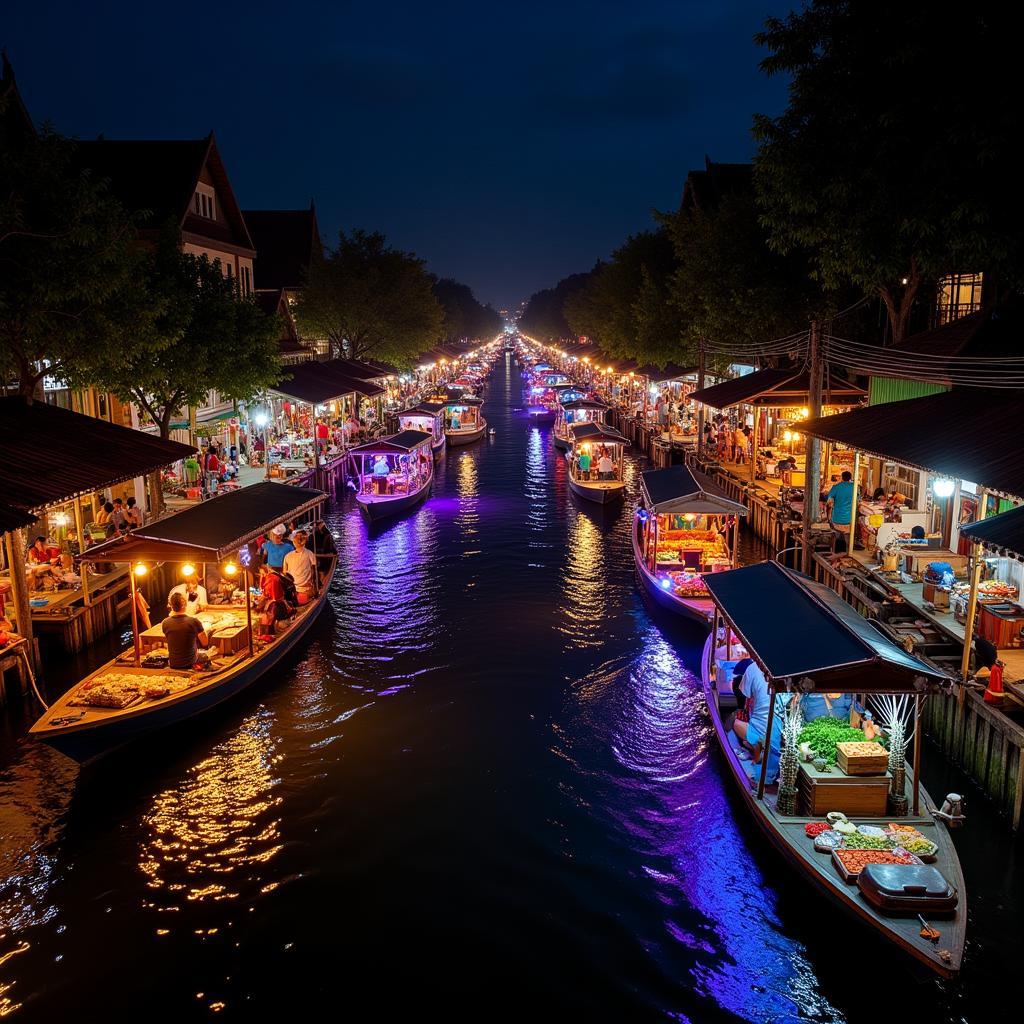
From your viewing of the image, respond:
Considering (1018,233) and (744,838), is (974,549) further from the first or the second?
(1018,233)

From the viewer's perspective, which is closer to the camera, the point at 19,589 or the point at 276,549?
the point at 19,589

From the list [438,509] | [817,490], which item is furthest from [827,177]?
[438,509]

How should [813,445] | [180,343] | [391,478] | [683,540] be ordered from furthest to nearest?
[391,478]
[180,343]
[683,540]
[813,445]

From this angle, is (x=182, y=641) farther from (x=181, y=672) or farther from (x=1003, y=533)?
(x=1003, y=533)

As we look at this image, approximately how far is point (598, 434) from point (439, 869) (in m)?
28.5

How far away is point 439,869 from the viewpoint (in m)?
12.1

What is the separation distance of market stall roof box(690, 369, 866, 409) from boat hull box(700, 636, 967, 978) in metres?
20.4

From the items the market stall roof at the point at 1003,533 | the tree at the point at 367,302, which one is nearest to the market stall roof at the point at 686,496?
the market stall roof at the point at 1003,533

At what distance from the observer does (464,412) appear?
60188 millimetres

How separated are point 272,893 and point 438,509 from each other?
27.1 meters

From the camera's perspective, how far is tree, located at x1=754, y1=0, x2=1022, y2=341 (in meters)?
16.0

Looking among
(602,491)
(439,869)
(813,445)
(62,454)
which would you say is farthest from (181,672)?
(602,491)

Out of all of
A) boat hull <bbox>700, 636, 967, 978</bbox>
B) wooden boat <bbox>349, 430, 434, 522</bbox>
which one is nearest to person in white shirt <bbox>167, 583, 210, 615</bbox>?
boat hull <bbox>700, 636, 967, 978</bbox>

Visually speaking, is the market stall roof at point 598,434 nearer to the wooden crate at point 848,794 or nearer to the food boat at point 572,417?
the food boat at point 572,417
